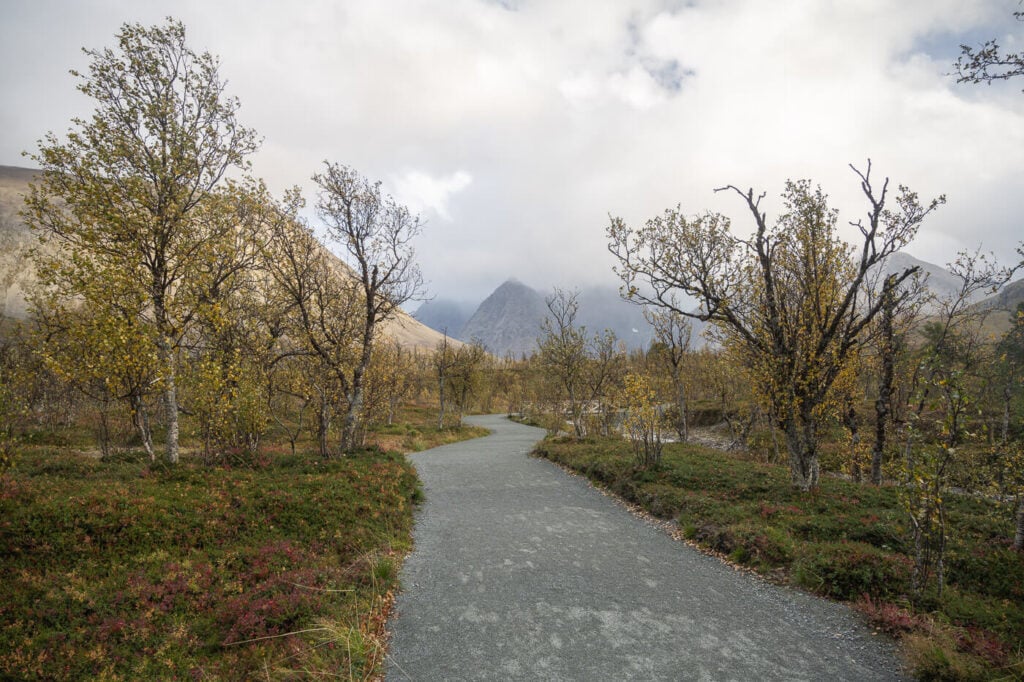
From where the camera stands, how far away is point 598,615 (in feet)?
25.4

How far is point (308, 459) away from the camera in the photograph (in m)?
16.2

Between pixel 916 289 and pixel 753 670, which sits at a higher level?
pixel 916 289

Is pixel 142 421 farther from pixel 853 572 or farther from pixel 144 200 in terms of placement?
pixel 853 572

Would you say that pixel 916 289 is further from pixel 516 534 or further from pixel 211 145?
pixel 211 145

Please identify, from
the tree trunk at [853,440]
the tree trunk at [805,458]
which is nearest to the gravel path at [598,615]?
the tree trunk at [805,458]

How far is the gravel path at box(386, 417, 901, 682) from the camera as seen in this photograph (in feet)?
20.7

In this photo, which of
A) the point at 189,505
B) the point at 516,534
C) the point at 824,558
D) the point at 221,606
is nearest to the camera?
the point at 221,606

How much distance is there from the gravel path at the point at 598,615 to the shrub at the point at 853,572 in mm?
483

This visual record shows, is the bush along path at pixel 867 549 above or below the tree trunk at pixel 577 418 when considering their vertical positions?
below

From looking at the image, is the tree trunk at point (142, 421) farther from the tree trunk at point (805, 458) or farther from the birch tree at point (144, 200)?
the tree trunk at point (805, 458)

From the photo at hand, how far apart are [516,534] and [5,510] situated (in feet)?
37.2

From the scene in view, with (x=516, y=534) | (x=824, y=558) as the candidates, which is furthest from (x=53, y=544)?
(x=824, y=558)

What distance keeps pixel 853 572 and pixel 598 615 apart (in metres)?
5.72

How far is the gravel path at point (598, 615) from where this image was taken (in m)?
6.32
